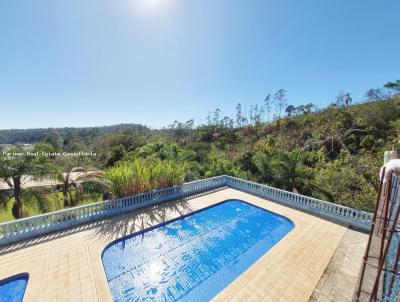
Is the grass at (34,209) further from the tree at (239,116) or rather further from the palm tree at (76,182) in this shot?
the tree at (239,116)

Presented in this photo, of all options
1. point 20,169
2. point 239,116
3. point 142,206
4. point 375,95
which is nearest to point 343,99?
point 375,95

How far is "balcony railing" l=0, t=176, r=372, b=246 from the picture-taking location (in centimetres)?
597

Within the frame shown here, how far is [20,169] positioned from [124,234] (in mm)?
4412

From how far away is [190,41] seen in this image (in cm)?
1126

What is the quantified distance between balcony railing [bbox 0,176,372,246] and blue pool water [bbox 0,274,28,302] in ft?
5.77

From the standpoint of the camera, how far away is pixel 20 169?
7043 mm

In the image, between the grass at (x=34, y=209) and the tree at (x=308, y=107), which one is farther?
the tree at (x=308, y=107)

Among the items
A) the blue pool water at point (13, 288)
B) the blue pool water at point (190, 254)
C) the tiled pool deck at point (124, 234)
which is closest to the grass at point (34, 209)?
the tiled pool deck at point (124, 234)

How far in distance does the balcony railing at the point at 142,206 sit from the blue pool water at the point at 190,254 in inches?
57.3

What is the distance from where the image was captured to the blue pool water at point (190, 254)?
4.55 meters

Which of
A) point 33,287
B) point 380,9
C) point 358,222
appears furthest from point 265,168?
point 33,287

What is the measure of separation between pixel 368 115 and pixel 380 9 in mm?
12734

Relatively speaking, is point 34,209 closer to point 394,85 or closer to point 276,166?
point 276,166

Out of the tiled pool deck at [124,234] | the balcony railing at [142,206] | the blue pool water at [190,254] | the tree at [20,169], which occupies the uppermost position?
the tree at [20,169]
